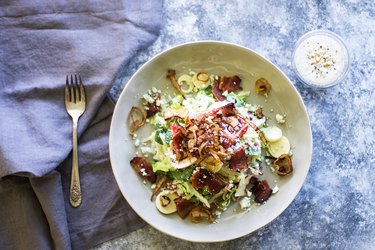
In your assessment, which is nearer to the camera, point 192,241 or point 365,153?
point 192,241

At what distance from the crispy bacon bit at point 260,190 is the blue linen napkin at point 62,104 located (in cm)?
58

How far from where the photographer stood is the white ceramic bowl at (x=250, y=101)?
8.28 feet

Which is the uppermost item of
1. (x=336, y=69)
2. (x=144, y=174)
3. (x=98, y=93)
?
(x=336, y=69)

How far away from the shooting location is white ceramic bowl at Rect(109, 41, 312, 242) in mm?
2523

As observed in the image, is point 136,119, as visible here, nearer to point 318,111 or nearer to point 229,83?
point 229,83

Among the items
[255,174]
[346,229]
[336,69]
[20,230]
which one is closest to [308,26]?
[336,69]

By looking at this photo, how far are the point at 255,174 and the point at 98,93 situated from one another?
856 millimetres

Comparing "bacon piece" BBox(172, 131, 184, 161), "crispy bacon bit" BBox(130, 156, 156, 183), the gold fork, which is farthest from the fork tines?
"bacon piece" BBox(172, 131, 184, 161)

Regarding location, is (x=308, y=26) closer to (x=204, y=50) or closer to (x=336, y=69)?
(x=336, y=69)

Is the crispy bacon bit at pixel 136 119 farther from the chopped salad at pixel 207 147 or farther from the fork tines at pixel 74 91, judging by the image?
the fork tines at pixel 74 91

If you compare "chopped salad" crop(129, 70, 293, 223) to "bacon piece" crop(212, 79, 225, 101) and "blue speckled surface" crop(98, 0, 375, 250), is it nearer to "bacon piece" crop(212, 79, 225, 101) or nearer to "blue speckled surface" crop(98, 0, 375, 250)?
"bacon piece" crop(212, 79, 225, 101)

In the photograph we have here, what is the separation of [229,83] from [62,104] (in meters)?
0.83

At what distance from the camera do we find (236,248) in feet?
8.73

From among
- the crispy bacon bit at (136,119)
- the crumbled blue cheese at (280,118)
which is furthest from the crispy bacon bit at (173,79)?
the crumbled blue cheese at (280,118)
